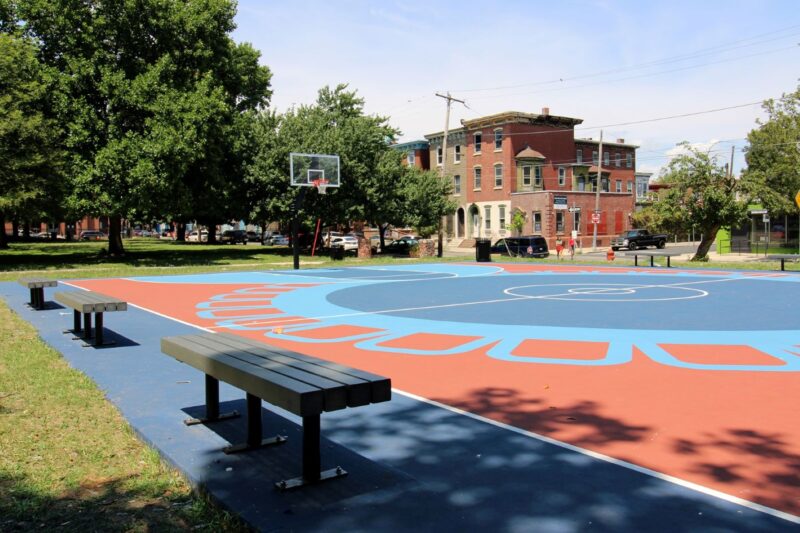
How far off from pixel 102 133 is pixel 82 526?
32.3 metres

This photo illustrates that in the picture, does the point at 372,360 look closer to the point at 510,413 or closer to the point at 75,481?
the point at 510,413

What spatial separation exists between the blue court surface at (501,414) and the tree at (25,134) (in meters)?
16.0

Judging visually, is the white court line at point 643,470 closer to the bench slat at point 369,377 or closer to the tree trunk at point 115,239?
the bench slat at point 369,377

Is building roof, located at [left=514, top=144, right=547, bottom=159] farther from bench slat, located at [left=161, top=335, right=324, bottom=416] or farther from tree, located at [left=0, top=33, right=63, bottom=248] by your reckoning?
bench slat, located at [left=161, top=335, right=324, bottom=416]

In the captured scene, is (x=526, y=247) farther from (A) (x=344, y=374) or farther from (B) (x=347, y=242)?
(A) (x=344, y=374)

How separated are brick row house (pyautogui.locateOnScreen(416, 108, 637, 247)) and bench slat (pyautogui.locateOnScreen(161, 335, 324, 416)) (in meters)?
52.0

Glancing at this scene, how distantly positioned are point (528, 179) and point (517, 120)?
556 cm

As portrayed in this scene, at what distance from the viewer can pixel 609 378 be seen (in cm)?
801

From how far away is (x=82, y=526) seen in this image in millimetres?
3980

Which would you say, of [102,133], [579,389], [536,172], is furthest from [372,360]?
[536,172]

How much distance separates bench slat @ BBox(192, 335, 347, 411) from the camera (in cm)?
436

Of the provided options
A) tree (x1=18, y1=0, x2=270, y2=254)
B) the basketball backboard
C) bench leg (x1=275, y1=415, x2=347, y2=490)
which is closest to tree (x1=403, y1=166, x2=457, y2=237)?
the basketball backboard

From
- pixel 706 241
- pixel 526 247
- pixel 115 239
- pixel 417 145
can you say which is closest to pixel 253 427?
pixel 706 241

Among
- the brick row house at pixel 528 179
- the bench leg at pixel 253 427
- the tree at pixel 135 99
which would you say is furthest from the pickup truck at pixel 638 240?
the bench leg at pixel 253 427
